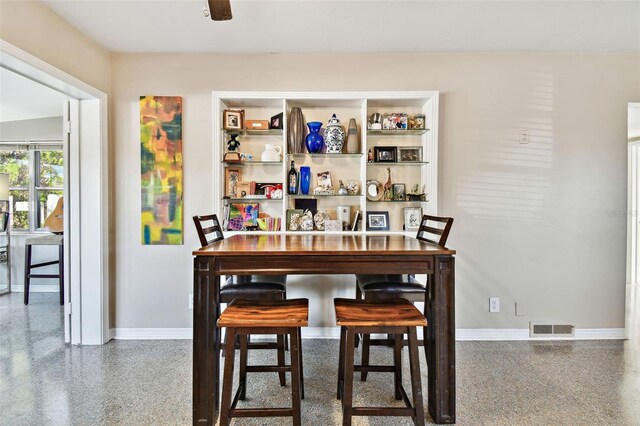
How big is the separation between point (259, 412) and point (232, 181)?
194 cm

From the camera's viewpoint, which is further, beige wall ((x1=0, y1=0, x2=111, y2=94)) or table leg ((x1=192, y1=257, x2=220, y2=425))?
beige wall ((x1=0, y1=0, x2=111, y2=94))

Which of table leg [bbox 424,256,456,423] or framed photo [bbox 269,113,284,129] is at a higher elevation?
framed photo [bbox 269,113,284,129]

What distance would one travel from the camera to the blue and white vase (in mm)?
2777

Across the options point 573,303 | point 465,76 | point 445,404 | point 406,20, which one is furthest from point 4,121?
point 573,303

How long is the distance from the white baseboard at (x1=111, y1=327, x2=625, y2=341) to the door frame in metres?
0.23

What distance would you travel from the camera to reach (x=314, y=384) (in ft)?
6.88

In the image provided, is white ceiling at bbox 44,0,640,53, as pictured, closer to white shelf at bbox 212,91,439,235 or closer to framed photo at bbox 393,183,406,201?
white shelf at bbox 212,91,439,235

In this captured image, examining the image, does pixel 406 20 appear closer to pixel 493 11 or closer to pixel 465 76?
pixel 493 11

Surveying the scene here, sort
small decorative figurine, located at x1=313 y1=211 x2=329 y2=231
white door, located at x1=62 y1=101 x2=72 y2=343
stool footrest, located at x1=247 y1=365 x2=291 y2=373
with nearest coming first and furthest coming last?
stool footrest, located at x1=247 y1=365 x2=291 y2=373 < white door, located at x1=62 y1=101 x2=72 y2=343 < small decorative figurine, located at x1=313 y1=211 x2=329 y2=231

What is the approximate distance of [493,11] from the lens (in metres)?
2.21

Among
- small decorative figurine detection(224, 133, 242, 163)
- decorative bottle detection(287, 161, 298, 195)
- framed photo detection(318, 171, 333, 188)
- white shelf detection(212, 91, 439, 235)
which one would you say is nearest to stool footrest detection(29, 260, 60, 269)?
white shelf detection(212, 91, 439, 235)

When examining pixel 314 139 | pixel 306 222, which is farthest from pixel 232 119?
pixel 306 222

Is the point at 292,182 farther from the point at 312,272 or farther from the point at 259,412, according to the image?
the point at 259,412

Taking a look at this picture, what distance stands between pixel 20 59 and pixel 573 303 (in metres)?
4.56
